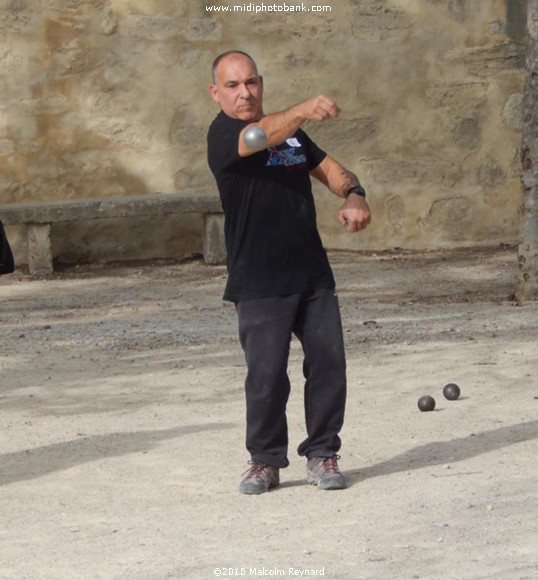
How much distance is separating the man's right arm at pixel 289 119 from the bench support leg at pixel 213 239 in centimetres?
708

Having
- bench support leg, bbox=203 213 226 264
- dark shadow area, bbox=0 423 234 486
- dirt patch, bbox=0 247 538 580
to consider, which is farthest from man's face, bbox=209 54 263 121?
bench support leg, bbox=203 213 226 264

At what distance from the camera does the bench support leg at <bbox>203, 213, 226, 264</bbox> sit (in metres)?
12.2

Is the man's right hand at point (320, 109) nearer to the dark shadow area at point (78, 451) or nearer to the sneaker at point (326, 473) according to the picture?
the sneaker at point (326, 473)

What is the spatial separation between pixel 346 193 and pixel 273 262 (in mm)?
355

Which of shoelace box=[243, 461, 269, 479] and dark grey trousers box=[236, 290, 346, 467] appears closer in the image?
dark grey trousers box=[236, 290, 346, 467]

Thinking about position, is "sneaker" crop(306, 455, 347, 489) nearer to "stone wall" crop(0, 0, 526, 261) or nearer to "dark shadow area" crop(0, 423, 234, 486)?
"dark shadow area" crop(0, 423, 234, 486)

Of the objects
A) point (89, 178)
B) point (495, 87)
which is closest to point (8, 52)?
point (89, 178)

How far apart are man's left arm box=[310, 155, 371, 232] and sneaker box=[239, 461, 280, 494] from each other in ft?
3.07

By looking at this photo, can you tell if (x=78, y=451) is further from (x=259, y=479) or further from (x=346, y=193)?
(x=346, y=193)

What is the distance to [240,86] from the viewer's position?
5.19 metres

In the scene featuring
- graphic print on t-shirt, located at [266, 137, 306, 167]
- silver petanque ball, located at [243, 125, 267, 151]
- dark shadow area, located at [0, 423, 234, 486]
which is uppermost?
silver petanque ball, located at [243, 125, 267, 151]

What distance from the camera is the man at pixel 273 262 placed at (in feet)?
17.1

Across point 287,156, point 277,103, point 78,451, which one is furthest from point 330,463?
point 277,103

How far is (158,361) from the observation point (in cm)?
812
